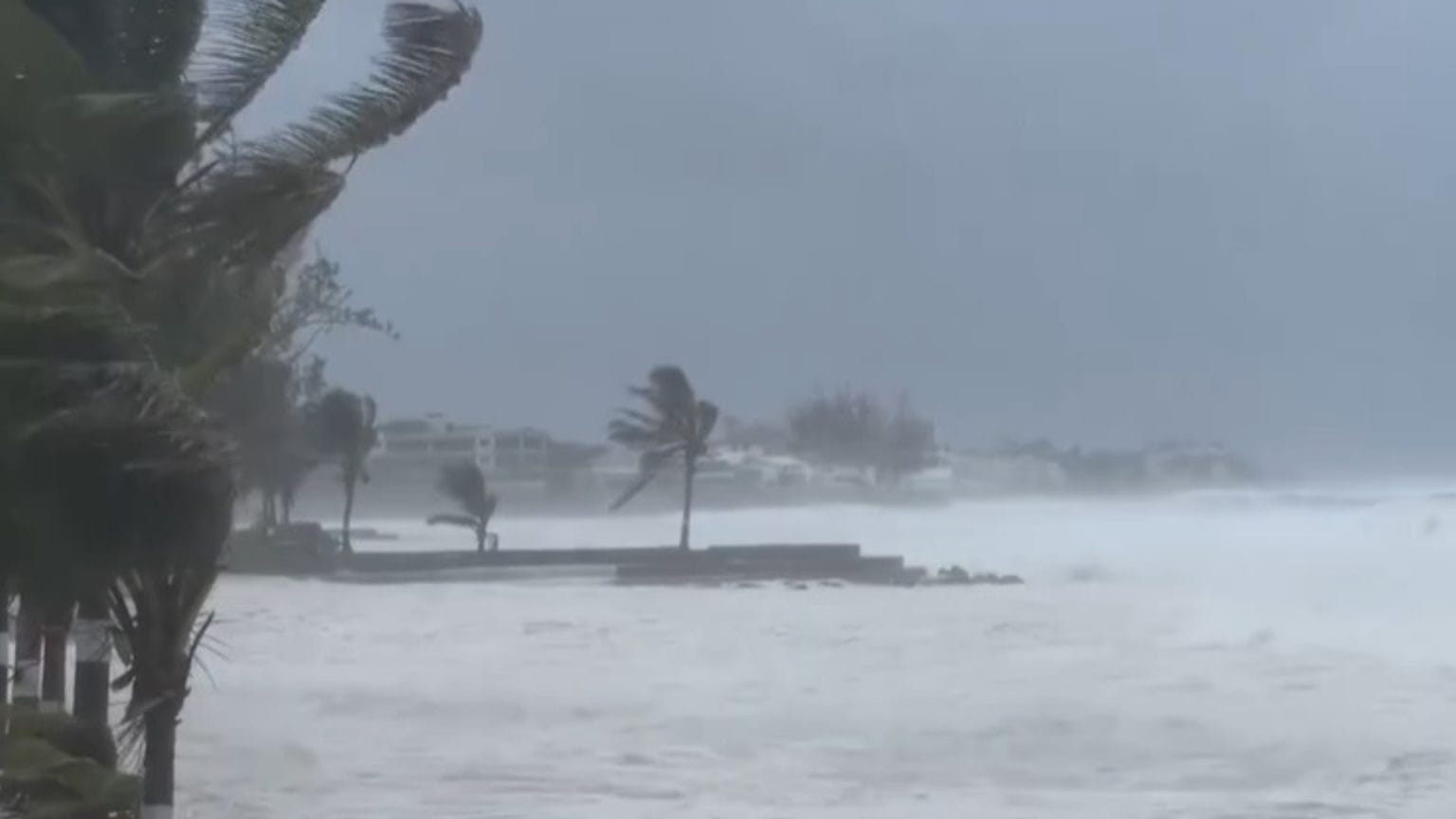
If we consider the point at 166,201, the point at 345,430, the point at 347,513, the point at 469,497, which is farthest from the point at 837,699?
the point at 166,201

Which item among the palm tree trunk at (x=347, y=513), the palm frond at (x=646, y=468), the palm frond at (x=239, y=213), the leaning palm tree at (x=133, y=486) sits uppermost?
the palm frond at (x=646, y=468)

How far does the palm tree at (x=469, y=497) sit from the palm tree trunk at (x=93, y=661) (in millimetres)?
31063

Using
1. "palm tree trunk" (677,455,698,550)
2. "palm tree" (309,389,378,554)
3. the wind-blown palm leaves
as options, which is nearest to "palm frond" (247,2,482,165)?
the wind-blown palm leaves

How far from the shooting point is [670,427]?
45125 millimetres

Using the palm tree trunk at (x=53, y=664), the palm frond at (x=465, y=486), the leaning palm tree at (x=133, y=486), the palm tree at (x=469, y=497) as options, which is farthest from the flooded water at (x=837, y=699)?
the leaning palm tree at (x=133, y=486)

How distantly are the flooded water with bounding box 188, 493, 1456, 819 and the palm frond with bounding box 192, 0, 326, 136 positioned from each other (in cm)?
787

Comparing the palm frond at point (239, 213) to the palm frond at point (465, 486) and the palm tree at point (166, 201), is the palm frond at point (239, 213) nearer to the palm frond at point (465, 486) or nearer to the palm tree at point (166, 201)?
the palm tree at point (166, 201)

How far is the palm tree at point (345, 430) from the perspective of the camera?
3384 cm

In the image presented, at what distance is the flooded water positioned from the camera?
19.2 metres

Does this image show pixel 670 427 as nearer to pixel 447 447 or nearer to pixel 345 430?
pixel 447 447

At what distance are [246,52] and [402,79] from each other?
852 millimetres

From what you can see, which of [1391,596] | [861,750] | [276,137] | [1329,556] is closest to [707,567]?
[1391,596]

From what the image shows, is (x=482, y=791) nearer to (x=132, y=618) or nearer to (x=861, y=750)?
(x=861, y=750)

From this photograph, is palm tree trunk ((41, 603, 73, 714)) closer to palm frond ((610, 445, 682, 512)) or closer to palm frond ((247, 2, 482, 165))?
palm frond ((247, 2, 482, 165))
